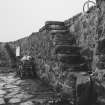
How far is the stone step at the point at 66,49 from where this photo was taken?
451cm

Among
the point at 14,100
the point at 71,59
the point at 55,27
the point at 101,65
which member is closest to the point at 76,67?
the point at 71,59

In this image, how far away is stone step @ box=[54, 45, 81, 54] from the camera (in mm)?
4508

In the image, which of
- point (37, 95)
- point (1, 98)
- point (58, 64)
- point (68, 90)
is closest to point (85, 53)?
point (58, 64)

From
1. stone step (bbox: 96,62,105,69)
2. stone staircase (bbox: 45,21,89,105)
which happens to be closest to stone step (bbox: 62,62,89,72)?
stone staircase (bbox: 45,21,89,105)

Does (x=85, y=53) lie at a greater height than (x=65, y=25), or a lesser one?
lesser

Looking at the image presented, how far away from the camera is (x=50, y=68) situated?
5.11m

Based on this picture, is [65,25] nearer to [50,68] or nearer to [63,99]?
[50,68]

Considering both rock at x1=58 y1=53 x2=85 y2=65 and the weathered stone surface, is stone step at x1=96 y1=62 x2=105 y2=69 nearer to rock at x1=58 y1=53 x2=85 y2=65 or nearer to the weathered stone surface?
rock at x1=58 y1=53 x2=85 y2=65

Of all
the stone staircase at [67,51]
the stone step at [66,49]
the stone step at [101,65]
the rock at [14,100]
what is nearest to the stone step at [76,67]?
the stone staircase at [67,51]

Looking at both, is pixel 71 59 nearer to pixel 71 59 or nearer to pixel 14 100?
pixel 71 59

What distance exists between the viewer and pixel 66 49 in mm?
4582

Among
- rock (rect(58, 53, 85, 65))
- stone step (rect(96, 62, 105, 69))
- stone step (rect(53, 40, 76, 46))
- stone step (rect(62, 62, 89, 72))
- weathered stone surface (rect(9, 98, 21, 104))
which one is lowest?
weathered stone surface (rect(9, 98, 21, 104))

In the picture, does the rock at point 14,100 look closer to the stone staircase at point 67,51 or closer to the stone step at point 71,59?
the stone staircase at point 67,51

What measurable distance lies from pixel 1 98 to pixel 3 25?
4768cm
